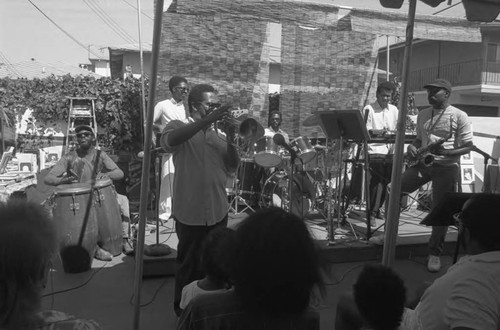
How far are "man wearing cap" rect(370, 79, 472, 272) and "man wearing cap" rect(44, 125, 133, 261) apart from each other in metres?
3.30

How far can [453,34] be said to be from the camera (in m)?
5.00

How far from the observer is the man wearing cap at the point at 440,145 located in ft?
16.0

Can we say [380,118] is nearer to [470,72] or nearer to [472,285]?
[472,285]

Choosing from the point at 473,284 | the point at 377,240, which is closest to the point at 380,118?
the point at 377,240

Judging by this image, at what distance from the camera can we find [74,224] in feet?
15.9

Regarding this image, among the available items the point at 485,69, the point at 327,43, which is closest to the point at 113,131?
the point at 327,43

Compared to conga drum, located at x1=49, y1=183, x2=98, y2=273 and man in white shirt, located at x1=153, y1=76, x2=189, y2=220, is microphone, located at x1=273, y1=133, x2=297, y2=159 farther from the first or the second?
conga drum, located at x1=49, y1=183, x2=98, y2=273

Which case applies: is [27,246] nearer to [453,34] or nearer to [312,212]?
[453,34]

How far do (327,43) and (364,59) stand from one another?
0.55 metres

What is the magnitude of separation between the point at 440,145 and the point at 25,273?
438 cm

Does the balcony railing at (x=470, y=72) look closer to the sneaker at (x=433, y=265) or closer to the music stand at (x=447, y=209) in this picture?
the sneaker at (x=433, y=265)

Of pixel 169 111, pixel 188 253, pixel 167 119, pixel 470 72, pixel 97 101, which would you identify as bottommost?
pixel 188 253

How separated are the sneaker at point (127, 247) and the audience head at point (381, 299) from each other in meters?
3.89

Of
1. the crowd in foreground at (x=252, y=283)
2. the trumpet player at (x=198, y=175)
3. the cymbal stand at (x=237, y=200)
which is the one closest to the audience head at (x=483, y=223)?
the crowd in foreground at (x=252, y=283)
